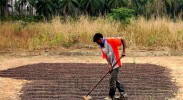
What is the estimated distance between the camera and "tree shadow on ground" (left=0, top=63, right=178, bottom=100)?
8.60 m

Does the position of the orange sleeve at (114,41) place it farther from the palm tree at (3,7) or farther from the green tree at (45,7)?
the palm tree at (3,7)

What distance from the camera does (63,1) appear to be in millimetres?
57750

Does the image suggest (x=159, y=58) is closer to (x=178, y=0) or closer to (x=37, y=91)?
(x=37, y=91)

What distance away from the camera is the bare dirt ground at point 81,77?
343 inches

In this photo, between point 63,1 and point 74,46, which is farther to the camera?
point 63,1

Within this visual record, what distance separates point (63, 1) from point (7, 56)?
4253cm

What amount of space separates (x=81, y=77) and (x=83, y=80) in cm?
44

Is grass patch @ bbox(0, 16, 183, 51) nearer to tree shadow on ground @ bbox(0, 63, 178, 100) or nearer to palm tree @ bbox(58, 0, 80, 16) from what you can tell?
tree shadow on ground @ bbox(0, 63, 178, 100)

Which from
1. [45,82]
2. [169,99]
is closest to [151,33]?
[45,82]

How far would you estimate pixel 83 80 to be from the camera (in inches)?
404

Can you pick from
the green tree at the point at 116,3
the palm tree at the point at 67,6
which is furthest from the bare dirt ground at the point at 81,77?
the palm tree at the point at 67,6

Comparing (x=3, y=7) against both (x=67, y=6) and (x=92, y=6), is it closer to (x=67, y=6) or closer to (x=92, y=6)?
(x=67, y=6)

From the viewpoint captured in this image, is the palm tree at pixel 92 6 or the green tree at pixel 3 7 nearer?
the palm tree at pixel 92 6

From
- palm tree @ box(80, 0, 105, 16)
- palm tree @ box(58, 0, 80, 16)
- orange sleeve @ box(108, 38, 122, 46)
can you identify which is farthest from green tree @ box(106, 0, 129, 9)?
orange sleeve @ box(108, 38, 122, 46)
